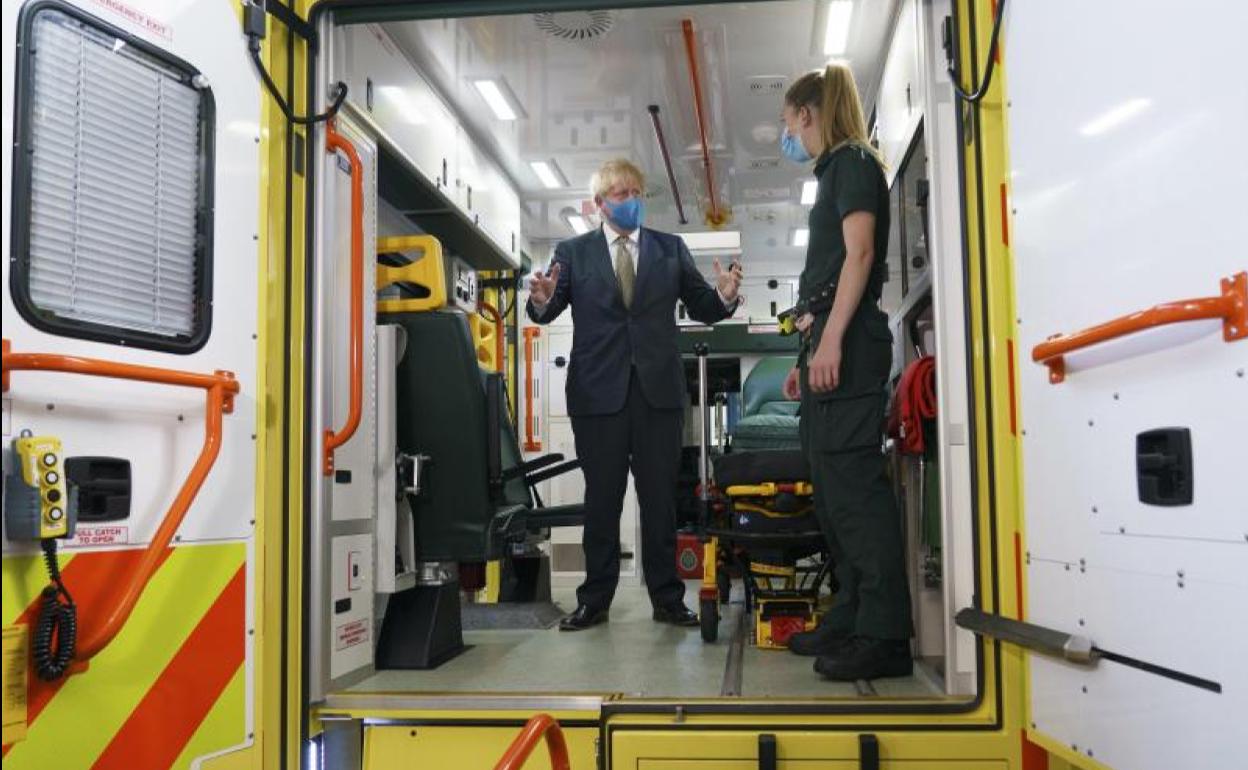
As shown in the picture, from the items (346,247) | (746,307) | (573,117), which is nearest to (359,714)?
(346,247)

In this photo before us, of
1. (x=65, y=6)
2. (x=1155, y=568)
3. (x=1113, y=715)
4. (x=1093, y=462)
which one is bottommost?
(x=1113, y=715)

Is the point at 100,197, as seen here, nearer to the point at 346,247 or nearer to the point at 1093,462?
the point at 346,247

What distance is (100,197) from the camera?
2035 millimetres

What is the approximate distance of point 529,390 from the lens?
7461 millimetres

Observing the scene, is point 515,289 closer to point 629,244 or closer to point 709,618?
point 629,244

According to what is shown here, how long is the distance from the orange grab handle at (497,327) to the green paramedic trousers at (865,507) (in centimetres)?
390

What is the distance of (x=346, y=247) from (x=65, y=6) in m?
1.22

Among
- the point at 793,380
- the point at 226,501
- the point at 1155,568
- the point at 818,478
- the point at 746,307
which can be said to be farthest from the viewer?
the point at 746,307

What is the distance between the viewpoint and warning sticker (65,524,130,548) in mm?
1904

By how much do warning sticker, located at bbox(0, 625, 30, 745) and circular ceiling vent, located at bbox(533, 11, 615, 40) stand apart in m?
3.22

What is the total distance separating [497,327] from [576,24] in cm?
280

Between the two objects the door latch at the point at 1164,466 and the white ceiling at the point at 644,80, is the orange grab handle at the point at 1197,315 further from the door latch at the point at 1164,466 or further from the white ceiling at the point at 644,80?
the white ceiling at the point at 644,80

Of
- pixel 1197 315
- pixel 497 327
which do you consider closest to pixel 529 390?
pixel 497 327

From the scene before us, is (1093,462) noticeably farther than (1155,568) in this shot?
Yes
